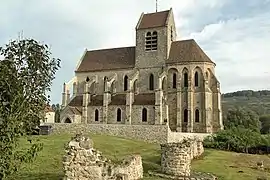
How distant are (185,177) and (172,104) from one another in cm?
3805

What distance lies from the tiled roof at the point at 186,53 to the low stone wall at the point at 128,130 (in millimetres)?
16172

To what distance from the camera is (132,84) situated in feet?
199

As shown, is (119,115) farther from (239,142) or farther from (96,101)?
(239,142)

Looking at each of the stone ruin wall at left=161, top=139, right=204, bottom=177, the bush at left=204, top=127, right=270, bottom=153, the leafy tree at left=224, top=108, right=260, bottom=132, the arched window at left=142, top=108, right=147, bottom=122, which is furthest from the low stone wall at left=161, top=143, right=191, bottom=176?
the leafy tree at left=224, top=108, right=260, bottom=132

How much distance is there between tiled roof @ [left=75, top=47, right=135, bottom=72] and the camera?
66750 mm

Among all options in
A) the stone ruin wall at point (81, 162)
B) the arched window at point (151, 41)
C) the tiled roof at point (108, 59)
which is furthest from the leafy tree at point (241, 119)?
the stone ruin wall at point (81, 162)

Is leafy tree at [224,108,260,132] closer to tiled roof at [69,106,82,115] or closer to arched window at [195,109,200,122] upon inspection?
arched window at [195,109,200,122]

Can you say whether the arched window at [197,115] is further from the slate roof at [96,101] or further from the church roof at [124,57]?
the slate roof at [96,101]

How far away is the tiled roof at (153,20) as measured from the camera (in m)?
64.9

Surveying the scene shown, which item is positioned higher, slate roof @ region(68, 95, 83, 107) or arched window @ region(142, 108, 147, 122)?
slate roof @ region(68, 95, 83, 107)

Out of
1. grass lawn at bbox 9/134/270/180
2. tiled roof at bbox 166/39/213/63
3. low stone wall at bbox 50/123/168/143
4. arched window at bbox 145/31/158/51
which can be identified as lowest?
grass lawn at bbox 9/134/270/180

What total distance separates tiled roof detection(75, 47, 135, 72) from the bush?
20451 millimetres

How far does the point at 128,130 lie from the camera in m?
49.7

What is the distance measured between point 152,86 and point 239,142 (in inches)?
714
